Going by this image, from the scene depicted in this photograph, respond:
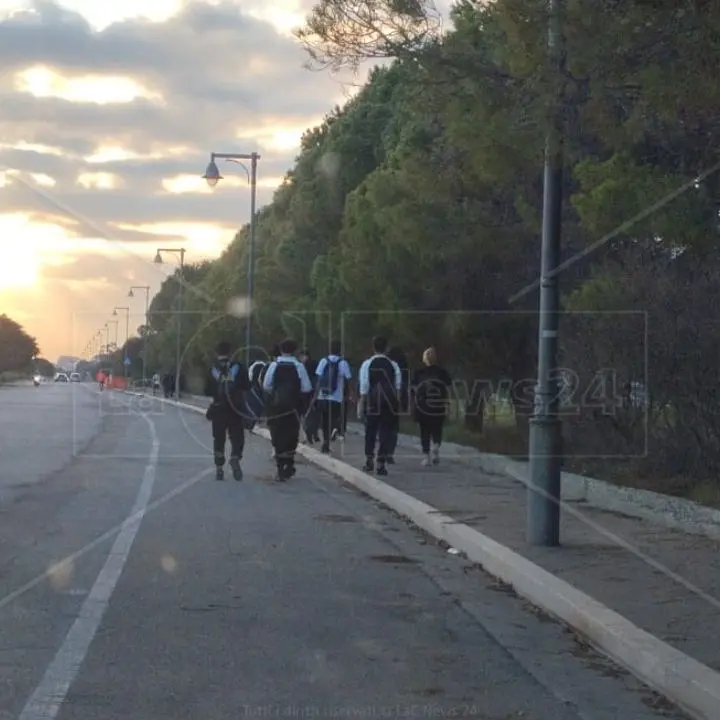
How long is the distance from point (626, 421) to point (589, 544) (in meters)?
5.06

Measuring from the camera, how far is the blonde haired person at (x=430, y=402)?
62.2 feet

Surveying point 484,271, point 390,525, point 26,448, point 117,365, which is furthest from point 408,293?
point 117,365

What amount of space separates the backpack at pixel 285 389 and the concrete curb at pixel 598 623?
486cm

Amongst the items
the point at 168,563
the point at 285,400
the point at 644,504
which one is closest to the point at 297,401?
the point at 285,400

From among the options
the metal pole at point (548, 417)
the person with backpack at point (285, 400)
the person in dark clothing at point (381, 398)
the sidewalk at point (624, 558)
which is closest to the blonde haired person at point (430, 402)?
the person in dark clothing at point (381, 398)

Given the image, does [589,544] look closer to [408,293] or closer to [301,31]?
[301,31]

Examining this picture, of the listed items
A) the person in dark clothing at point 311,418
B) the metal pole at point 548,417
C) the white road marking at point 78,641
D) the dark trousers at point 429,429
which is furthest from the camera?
the person in dark clothing at point 311,418

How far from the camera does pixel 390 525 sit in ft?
46.3

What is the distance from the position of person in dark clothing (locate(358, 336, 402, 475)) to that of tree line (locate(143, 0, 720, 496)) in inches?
94.3

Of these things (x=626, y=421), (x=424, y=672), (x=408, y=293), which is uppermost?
(x=408, y=293)

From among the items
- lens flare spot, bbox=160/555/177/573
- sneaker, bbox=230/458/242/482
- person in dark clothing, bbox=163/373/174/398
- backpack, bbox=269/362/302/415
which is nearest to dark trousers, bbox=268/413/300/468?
backpack, bbox=269/362/302/415

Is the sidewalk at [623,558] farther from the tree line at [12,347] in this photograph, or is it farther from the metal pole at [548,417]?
the tree line at [12,347]

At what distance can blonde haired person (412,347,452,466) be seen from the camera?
18953 mm

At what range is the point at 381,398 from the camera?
18.4 metres
